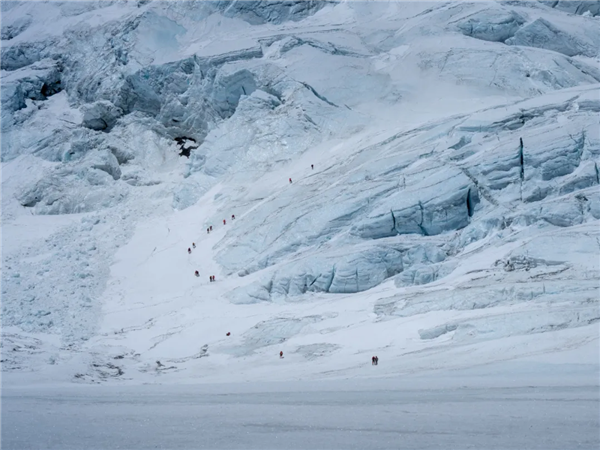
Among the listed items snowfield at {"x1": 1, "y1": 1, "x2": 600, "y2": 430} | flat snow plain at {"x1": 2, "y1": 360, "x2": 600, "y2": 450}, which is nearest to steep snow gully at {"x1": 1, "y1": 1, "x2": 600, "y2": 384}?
snowfield at {"x1": 1, "y1": 1, "x2": 600, "y2": 430}

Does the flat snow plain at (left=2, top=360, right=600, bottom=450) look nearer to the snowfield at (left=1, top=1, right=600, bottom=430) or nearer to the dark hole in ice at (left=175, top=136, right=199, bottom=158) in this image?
the snowfield at (left=1, top=1, right=600, bottom=430)

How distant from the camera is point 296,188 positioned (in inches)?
1459

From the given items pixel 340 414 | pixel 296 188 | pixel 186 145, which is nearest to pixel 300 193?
pixel 296 188

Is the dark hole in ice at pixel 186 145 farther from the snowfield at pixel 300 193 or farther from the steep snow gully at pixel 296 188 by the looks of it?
the snowfield at pixel 300 193

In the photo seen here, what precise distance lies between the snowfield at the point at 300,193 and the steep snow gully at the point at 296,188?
0.54 ft

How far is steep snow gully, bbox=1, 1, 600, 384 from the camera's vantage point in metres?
22.6

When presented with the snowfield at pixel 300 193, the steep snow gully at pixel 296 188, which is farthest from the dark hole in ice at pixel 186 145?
the snowfield at pixel 300 193

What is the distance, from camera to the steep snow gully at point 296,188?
22594mm

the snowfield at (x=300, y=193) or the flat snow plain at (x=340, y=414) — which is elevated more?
the flat snow plain at (x=340, y=414)

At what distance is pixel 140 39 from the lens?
5894 centimetres

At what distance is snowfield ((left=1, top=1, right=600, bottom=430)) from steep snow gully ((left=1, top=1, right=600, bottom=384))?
16 centimetres

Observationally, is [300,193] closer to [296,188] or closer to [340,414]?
[296,188]

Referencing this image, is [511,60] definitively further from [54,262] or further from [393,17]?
[54,262]

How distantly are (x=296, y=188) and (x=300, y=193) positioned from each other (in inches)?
41.0
